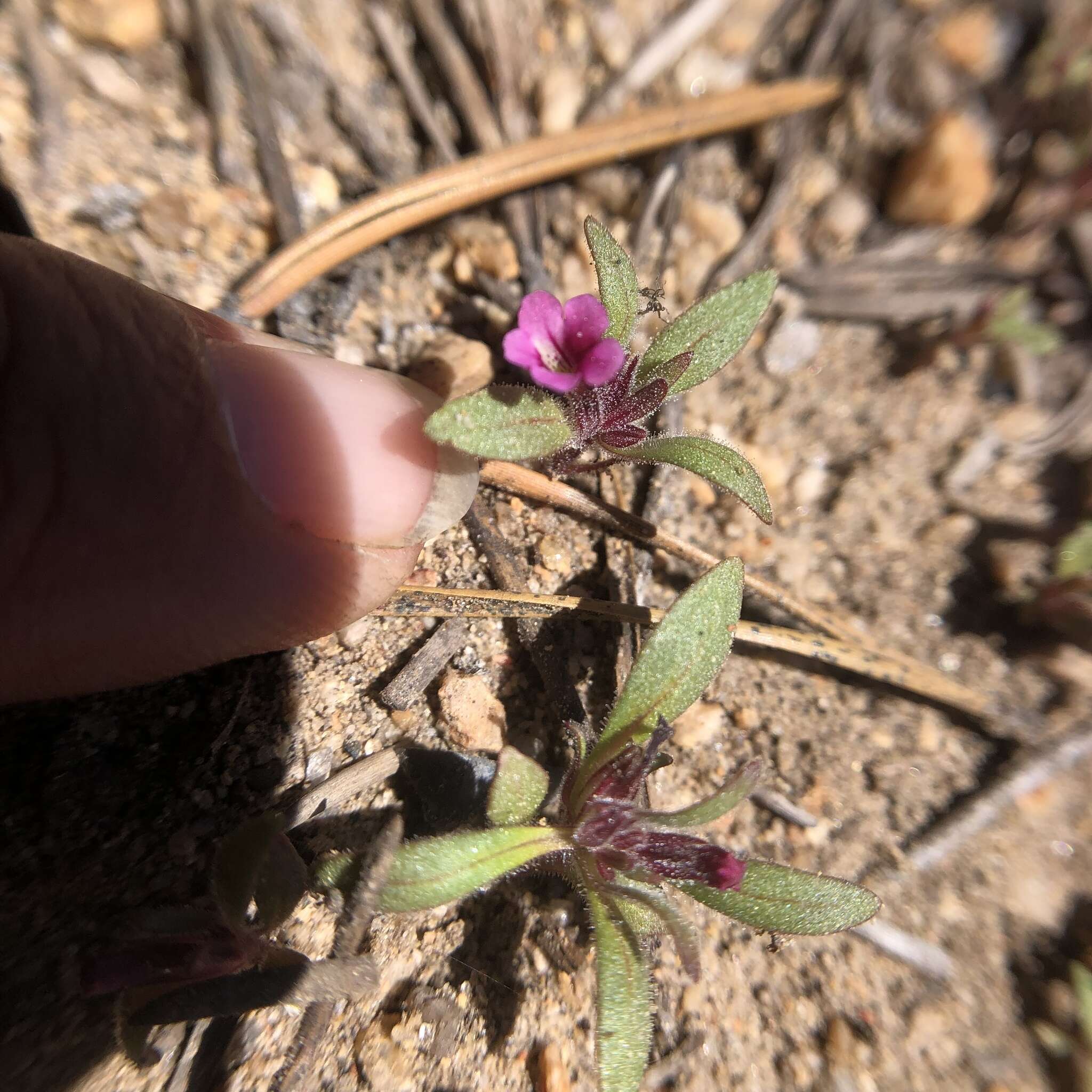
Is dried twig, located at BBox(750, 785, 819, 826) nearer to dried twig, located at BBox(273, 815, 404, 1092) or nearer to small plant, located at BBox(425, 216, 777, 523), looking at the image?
small plant, located at BBox(425, 216, 777, 523)

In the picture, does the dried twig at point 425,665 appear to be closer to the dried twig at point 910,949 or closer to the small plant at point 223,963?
the small plant at point 223,963

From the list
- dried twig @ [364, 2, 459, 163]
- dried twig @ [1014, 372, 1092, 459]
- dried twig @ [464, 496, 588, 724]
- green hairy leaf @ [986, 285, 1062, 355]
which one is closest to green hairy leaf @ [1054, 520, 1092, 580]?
dried twig @ [1014, 372, 1092, 459]

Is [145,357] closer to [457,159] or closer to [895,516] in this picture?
[457,159]

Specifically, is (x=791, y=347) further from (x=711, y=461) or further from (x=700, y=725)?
(x=700, y=725)

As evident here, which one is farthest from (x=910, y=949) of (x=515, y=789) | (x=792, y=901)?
(x=515, y=789)

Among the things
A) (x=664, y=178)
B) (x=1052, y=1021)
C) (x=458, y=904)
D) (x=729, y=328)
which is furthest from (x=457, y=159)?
(x=1052, y=1021)
